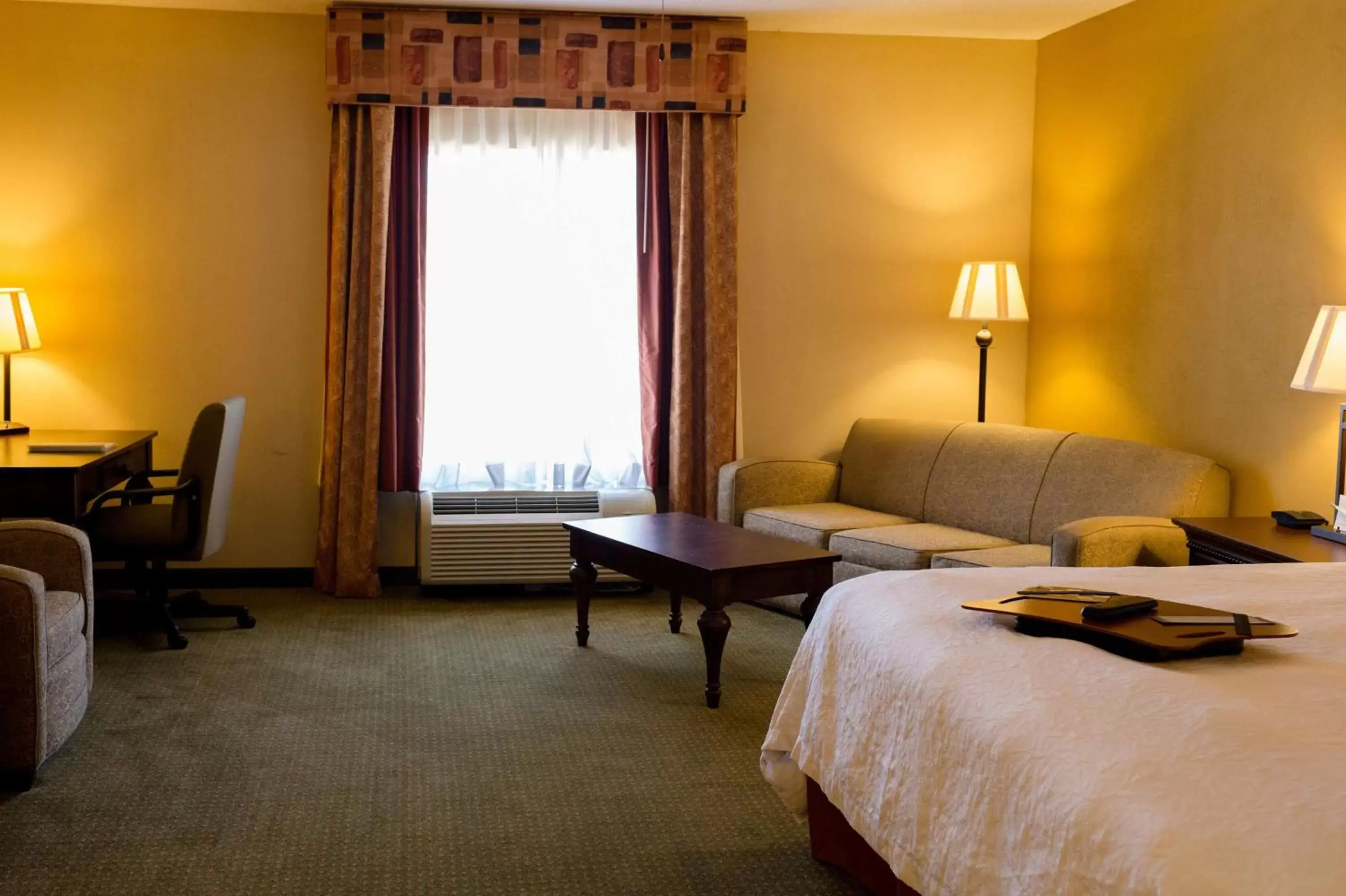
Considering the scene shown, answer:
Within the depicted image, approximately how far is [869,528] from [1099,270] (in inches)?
60.8

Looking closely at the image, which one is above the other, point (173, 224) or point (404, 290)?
point (173, 224)

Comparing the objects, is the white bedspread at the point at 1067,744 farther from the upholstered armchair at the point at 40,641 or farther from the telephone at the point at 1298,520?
the upholstered armchair at the point at 40,641

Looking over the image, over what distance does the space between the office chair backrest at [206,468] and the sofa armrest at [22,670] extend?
4.69 feet

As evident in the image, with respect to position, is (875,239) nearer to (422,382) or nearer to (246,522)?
(422,382)

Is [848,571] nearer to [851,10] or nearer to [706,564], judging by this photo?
[706,564]

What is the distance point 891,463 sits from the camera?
5617 millimetres

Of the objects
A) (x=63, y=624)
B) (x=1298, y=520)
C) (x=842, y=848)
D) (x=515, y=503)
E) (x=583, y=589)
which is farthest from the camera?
(x=515, y=503)

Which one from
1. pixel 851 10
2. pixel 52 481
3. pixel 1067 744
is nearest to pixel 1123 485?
pixel 851 10

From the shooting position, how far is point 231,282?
5.52 meters

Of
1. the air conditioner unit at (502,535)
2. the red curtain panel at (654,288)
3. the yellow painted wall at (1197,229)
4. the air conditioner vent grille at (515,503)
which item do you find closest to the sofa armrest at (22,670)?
the air conditioner unit at (502,535)

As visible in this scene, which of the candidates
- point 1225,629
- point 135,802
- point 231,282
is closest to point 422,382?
point 231,282

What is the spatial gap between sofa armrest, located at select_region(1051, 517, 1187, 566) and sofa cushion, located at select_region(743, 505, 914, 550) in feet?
3.53

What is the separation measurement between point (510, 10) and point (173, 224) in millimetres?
1734

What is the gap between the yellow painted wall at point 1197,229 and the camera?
4.09 m
